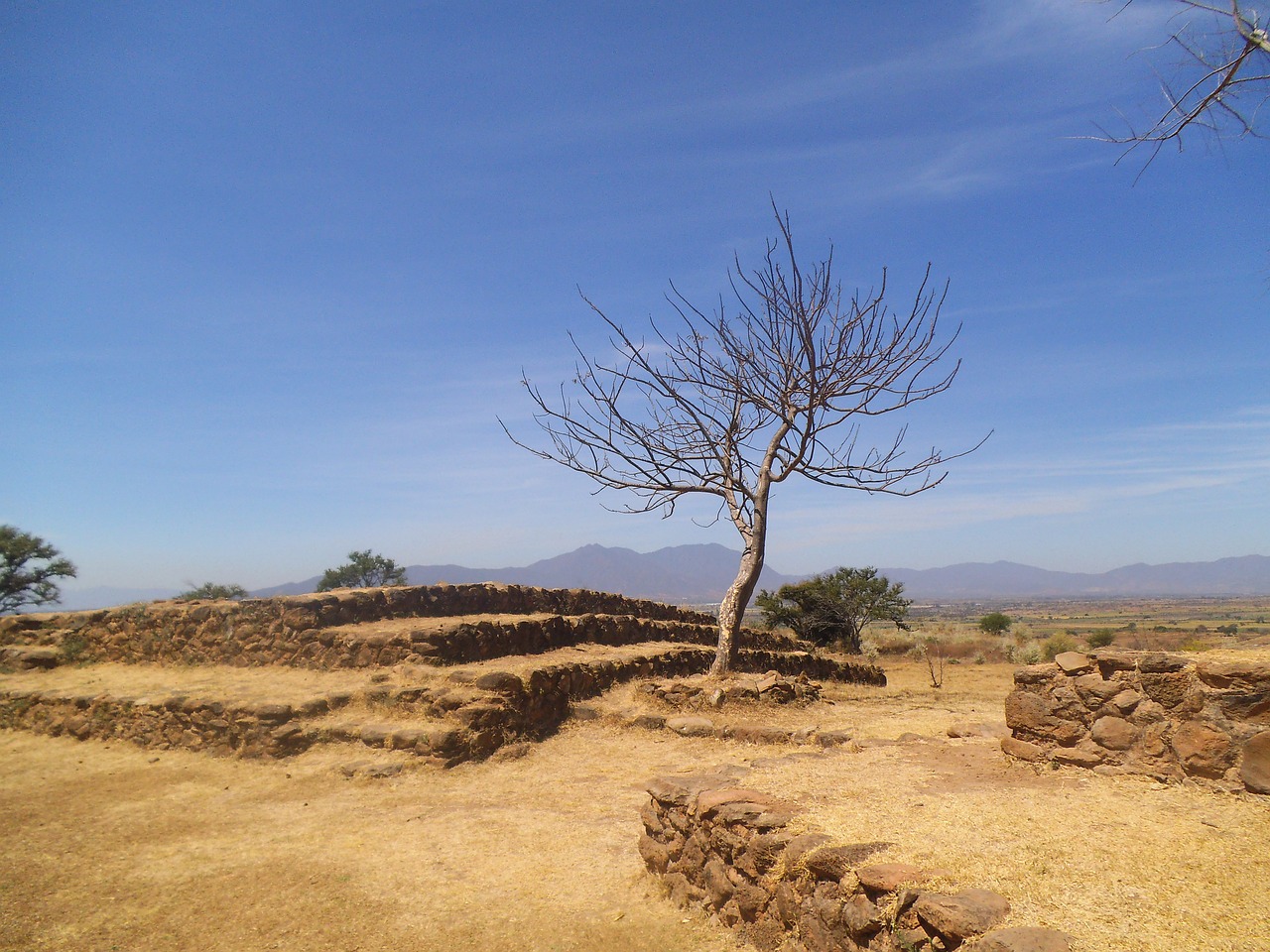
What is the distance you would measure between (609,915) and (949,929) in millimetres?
2666

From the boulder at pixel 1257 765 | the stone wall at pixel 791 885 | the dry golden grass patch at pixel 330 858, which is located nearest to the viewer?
the stone wall at pixel 791 885

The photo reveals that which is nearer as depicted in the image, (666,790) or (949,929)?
(949,929)

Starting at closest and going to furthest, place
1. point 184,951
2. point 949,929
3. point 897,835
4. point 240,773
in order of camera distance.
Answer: point 949,929 < point 897,835 < point 184,951 < point 240,773

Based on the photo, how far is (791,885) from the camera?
4.16 metres

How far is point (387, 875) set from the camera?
572 cm

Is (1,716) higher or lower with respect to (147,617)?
lower

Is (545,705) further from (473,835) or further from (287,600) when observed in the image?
(287,600)

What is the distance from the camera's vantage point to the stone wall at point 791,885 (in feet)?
10.6

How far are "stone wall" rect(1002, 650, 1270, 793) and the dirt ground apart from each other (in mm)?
224

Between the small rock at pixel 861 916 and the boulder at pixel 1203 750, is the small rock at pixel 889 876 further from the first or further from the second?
the boulder at pixel 1203 750

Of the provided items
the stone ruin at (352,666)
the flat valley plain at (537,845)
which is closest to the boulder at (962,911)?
the flat valley plain at (537,845)

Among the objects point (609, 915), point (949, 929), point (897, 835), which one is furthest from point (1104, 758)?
point (609, 915)

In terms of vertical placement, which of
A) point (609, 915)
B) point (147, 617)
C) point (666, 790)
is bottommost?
point (609, 915)

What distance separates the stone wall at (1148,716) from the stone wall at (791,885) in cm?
259
